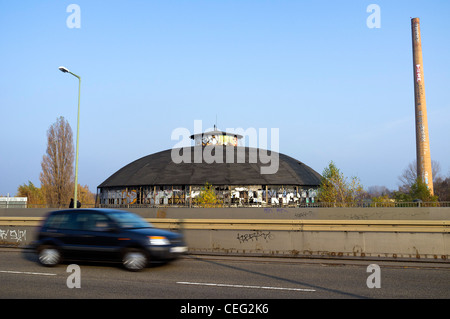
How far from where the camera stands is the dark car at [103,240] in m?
10.8

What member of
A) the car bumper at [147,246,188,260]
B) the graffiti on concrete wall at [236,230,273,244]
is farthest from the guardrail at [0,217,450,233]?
A: the car bumper at [147,246,188,260]

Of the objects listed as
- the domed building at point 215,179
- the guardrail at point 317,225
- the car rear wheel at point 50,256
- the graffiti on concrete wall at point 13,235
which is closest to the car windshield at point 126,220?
the car rear wheel at point 50,256

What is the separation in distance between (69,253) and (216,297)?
5823 mm

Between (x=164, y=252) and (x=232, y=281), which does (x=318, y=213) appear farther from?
(x=232, y=281)

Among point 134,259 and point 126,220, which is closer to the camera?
point 134,259

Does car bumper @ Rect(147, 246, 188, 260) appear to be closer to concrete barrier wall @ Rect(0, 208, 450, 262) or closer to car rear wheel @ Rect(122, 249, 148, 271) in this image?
car rear wheel @ Rect(122, 249, 148, 271)

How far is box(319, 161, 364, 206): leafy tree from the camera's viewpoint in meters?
47.0

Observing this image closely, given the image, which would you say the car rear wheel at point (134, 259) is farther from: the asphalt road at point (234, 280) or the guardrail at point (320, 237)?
the guardrail at point (320, 237)

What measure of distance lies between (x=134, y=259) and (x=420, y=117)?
56.7 m

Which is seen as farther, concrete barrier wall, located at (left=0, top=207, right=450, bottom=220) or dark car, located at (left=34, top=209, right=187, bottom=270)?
concrete barrier wall, located at (left=0, top=207, right=450, bottom=220)

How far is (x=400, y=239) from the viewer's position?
44.3 ft

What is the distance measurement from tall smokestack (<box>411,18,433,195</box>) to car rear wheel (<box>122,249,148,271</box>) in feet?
182

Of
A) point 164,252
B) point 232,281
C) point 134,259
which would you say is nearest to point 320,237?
point 232,281

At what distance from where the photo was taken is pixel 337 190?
4934 centimetres
